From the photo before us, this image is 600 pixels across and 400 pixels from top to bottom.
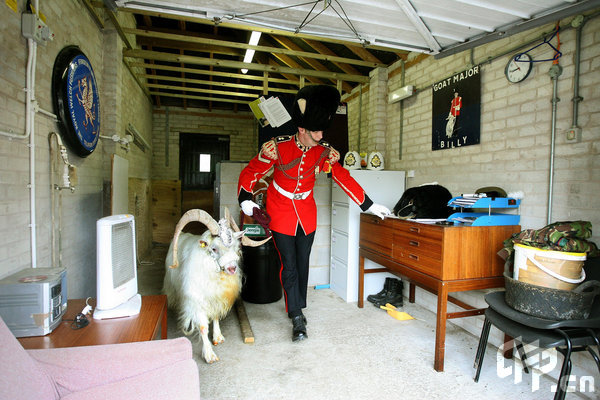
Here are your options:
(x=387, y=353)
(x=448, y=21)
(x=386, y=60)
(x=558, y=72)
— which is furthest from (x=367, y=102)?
(x=387, y=353)

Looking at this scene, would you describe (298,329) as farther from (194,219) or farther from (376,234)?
(194,219)

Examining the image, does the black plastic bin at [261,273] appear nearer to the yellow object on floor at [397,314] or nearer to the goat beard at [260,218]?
the goat beard at [260,218]

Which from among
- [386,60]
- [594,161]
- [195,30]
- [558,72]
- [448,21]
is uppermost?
[195,30]

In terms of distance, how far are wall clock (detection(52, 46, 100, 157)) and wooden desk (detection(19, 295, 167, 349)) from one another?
5.14 ft

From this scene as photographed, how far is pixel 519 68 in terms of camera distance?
2.54 m

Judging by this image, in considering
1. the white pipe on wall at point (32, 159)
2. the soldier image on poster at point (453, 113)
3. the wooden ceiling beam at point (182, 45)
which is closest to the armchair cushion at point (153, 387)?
the white pipe on wall at point (32, 159)

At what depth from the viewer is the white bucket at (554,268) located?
1712 millimetres

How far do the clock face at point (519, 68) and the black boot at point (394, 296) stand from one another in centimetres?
213

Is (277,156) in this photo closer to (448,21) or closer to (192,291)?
(192,291)

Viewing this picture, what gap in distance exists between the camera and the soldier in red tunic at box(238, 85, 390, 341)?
2.75m

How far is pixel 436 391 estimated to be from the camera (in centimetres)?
205

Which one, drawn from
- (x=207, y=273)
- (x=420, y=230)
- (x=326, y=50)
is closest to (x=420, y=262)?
(x=420, y=230)

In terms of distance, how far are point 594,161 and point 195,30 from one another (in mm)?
6739

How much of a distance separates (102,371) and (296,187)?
6.36 ft
